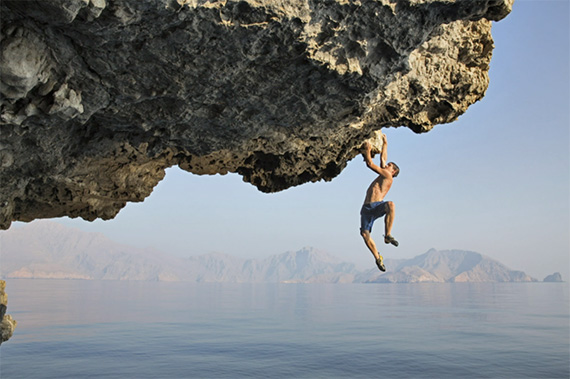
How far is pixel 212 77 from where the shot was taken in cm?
536

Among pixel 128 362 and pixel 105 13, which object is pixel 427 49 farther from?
pixel 128 362

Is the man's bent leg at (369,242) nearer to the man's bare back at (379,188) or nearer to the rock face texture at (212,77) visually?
the man's bare back at (379,188)

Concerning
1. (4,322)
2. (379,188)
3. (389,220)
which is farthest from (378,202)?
(4,322)

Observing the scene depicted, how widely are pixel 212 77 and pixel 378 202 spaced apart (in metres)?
5.63

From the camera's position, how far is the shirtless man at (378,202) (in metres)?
9.66

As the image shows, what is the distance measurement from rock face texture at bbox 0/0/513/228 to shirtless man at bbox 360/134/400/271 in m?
1.35

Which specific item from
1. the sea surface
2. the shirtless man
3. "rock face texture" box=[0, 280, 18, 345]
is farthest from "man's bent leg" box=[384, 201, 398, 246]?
the sea surface

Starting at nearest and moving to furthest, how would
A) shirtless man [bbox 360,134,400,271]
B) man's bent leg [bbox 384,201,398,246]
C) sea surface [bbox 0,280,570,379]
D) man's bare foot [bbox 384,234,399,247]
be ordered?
man's bare foot [bbox 384,234,399,247]
man's bent leg [bbox 384,201,398,246]
shirtless man [bbox 360,134,400,271]
sea surface [bbox 0,280,570,379]

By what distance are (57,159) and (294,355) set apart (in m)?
16.6

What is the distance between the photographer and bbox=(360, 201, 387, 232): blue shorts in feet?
32.4

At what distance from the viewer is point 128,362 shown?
18.9m

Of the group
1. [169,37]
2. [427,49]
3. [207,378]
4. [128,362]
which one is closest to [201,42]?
[169,37]

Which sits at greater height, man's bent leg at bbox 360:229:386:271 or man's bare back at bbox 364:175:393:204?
man's bare back at bbox 364:175:393:204

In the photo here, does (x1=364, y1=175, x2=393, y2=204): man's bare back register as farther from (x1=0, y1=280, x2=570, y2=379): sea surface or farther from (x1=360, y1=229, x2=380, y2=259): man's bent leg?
(x1=0, y1=280, x2=570, y2=379): sea surface
